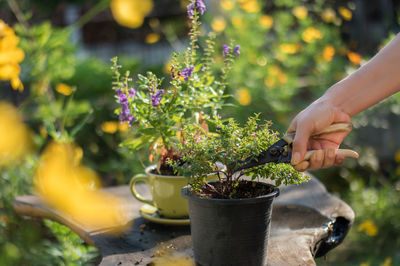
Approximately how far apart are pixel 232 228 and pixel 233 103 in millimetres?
1734

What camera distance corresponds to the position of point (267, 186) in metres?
1.07

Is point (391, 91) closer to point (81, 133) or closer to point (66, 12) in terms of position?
point (81, 133)

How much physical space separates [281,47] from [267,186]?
7.25 ft

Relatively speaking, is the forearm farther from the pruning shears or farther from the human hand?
the pruning shears

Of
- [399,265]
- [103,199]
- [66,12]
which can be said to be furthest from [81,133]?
[66,12]

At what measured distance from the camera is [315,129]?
3.43 feet

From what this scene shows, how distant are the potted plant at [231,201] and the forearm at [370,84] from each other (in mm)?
193

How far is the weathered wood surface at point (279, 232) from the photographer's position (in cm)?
Answer: 119

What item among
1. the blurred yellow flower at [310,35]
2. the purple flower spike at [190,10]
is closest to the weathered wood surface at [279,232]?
the purple flower spike at [190,10]

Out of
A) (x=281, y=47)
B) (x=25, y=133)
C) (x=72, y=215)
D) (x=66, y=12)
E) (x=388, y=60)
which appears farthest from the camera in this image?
(x=66, y=12)

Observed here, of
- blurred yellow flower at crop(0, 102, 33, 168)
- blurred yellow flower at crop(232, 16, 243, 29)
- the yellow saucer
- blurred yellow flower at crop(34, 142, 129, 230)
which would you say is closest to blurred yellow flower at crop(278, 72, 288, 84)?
blurred yellow flower at crop(232, 16, 243, 29)

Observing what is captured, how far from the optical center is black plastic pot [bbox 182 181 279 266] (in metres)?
0.99

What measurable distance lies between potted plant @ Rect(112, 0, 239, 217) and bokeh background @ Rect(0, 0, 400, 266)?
1.50 feet

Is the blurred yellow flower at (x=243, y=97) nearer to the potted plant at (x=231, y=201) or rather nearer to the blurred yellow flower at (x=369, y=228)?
the blurred yellow flower at (x=369, y=228)
